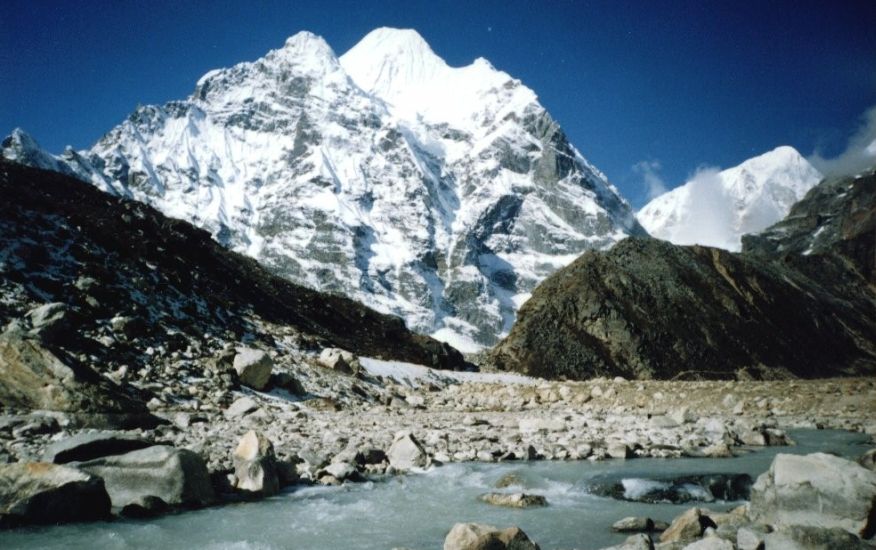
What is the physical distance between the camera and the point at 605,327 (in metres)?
50.2

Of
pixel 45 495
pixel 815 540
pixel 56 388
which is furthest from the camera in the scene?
pixel 56 388

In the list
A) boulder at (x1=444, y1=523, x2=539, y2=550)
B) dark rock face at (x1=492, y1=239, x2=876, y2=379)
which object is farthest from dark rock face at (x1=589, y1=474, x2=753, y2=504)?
dark rock face at (x1=492, y1=239, x2=876, y2=379)

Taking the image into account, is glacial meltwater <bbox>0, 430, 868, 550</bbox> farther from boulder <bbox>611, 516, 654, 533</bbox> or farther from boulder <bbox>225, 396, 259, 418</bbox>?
boulder <bbox>225, 396, 259, 418</bbox>

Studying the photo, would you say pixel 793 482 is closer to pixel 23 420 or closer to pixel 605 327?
pixel 23 420

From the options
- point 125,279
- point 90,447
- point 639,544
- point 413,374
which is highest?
point 125,279

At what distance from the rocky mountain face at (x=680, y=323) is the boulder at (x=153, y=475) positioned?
41.5 m

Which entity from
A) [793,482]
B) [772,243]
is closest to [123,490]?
[793,482]

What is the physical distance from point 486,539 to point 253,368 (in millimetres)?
15104

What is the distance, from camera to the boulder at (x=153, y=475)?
8.34 m

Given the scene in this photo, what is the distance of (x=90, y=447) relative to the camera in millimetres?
8609

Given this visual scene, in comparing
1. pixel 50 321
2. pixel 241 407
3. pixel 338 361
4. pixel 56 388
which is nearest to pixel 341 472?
pixel 56 388

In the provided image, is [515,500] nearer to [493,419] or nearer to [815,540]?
[815,540]

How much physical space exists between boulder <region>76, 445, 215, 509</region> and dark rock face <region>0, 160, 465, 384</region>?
752 cm

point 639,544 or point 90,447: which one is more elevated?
point 90,447
